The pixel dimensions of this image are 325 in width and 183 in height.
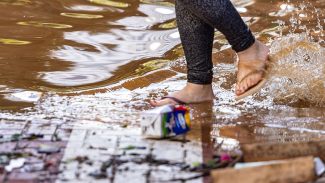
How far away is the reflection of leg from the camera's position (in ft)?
12.9

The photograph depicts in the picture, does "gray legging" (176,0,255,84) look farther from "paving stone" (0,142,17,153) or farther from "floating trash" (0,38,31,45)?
"floating trash" (0,38,31,45)

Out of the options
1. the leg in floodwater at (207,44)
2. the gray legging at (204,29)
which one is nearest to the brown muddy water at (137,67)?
the leg in floodwater at (207,44)

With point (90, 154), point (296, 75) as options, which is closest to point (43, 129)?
point (90, 154)

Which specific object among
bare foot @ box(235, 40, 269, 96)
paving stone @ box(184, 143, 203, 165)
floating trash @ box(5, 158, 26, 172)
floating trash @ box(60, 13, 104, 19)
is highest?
floating trash @ box(60, 13, 104, 19)

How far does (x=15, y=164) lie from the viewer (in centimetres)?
315

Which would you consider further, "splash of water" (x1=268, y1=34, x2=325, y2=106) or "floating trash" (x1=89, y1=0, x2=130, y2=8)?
"floating trash" (x1=89, y1=0, x2=130, y2=8)

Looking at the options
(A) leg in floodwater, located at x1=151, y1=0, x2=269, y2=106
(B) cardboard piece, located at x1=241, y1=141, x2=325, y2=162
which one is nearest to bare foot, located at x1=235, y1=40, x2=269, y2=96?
(A) leg in floodwater, located at x1=151, y1=0, x2=269, y2=106

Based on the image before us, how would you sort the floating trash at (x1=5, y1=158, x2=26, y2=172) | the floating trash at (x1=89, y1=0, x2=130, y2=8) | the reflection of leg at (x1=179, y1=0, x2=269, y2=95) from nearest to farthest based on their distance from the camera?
the floating trash at (x1=5, y1=158, x2=26, y2=172)
the reflection of leg at (x1=179, y1=0, x2=269, y2=95)
the floating trash at (x1=89, y1=0, x2=130, y2=8)

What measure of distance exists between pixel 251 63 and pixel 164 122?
923 mm

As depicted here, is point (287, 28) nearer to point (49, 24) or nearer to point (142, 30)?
point (142, 30)

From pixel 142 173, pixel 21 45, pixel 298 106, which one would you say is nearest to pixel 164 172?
pixel 142 173

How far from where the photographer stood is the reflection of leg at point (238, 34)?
12.9 feet

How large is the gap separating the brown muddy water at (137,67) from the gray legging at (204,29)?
23 centimetres

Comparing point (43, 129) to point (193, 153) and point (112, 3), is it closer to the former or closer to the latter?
point (193, 153)
